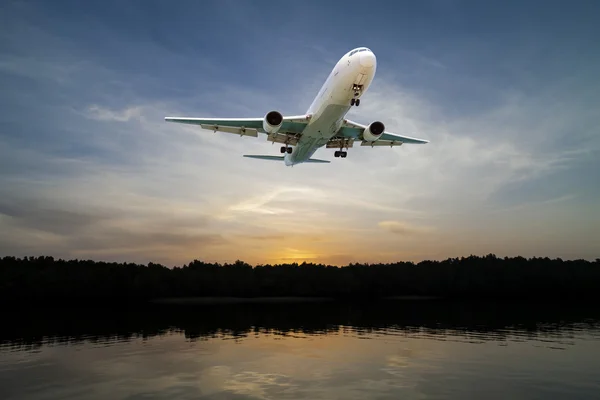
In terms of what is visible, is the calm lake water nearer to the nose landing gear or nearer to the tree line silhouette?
the nose landing gear

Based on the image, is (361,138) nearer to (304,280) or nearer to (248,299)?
(304,280)

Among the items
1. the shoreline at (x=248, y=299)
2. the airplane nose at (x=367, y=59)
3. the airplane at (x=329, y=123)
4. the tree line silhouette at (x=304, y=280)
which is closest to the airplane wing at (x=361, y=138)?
the airplane at (x=329, y=123)

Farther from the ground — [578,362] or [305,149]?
[305,149]

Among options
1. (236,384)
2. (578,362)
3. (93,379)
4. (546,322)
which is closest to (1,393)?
(93,379)

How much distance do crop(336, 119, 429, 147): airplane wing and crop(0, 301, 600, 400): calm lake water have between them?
76.0ft

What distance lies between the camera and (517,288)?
6097 inches

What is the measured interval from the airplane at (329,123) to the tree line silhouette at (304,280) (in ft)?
386

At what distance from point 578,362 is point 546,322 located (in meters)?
40.8

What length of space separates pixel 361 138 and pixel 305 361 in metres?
23.8

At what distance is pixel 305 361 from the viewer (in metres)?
47.5

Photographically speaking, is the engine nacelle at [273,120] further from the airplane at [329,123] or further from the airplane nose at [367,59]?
the airplane nose at [367,59]

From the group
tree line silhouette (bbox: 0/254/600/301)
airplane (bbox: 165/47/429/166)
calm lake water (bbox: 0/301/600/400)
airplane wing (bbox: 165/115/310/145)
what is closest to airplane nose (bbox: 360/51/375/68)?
airplane (bbox: 165/47/429/166)

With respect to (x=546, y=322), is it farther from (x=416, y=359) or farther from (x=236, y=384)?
(x=236, y=384)

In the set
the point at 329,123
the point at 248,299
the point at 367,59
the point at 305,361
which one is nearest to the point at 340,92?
the point at 367,59
